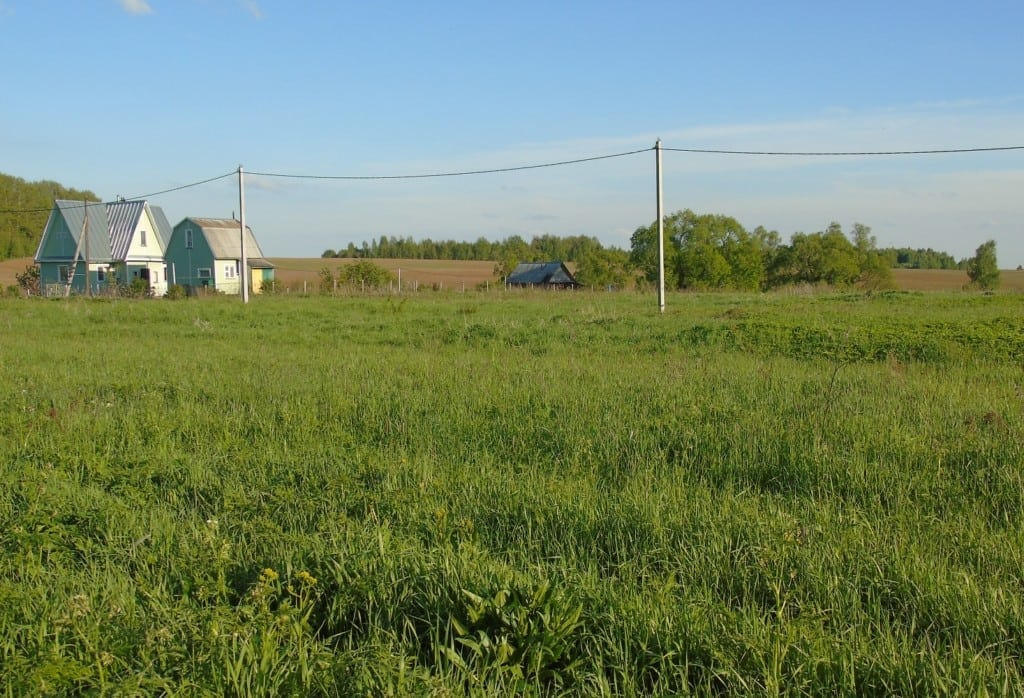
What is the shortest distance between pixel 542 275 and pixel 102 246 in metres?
37.1

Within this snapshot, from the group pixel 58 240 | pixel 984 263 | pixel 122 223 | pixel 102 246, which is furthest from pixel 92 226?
pixel 984 263

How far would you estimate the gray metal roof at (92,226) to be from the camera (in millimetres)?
55594

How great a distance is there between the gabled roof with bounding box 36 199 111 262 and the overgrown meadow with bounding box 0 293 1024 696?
50479 mm

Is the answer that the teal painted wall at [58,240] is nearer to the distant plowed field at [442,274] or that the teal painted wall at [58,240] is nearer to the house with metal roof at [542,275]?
the distant plowed field at [442,274]

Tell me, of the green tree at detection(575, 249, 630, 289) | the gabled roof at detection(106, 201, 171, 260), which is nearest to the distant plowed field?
the green tree at detection(575, 249, 630, 289)

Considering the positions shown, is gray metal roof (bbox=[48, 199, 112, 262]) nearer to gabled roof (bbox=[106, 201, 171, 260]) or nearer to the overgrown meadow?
gabled roof (bbox=[106, 201, 171, 260])

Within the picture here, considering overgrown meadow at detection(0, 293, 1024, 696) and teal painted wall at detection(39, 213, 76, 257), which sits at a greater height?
teal painted wall at detection(39, 213, 76, 257)

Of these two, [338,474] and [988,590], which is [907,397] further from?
[338,474]

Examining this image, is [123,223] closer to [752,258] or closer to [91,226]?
[91,226]

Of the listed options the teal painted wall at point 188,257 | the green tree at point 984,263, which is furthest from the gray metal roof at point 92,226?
the green tree at point 984,263

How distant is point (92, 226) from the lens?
186 feet

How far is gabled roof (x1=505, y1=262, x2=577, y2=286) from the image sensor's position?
76581 millimetres

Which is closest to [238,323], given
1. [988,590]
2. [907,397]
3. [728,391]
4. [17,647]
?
[728,391]

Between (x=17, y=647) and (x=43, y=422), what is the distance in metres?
5.23
